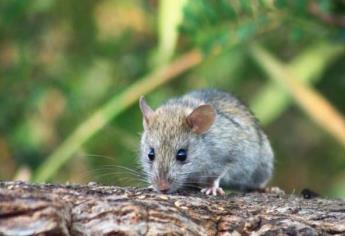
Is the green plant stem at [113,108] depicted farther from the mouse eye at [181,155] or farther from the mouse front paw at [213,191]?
the mouse front paw at [213,191]

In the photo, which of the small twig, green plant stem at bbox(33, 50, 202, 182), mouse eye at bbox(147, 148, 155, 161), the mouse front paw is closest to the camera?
the mouse front paw

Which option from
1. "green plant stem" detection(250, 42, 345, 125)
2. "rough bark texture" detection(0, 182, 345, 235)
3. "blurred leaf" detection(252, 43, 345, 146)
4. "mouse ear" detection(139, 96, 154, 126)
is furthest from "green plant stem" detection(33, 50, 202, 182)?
"rough bark texture" detection(0, 182, 345, 235)

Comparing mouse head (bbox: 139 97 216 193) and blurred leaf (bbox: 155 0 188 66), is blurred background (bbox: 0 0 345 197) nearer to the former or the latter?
blurred leaf (bbox: 155 0 188 66)

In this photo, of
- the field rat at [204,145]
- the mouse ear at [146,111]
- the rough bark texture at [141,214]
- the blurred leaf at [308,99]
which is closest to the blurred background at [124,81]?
the blurred leaf at [308,99]

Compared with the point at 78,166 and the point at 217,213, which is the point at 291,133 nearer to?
the point at 78,166

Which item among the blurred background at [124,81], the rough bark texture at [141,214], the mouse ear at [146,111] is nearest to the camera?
the rough bark texture at [141,214]

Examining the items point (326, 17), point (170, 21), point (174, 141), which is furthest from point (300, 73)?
point (174, 141)
